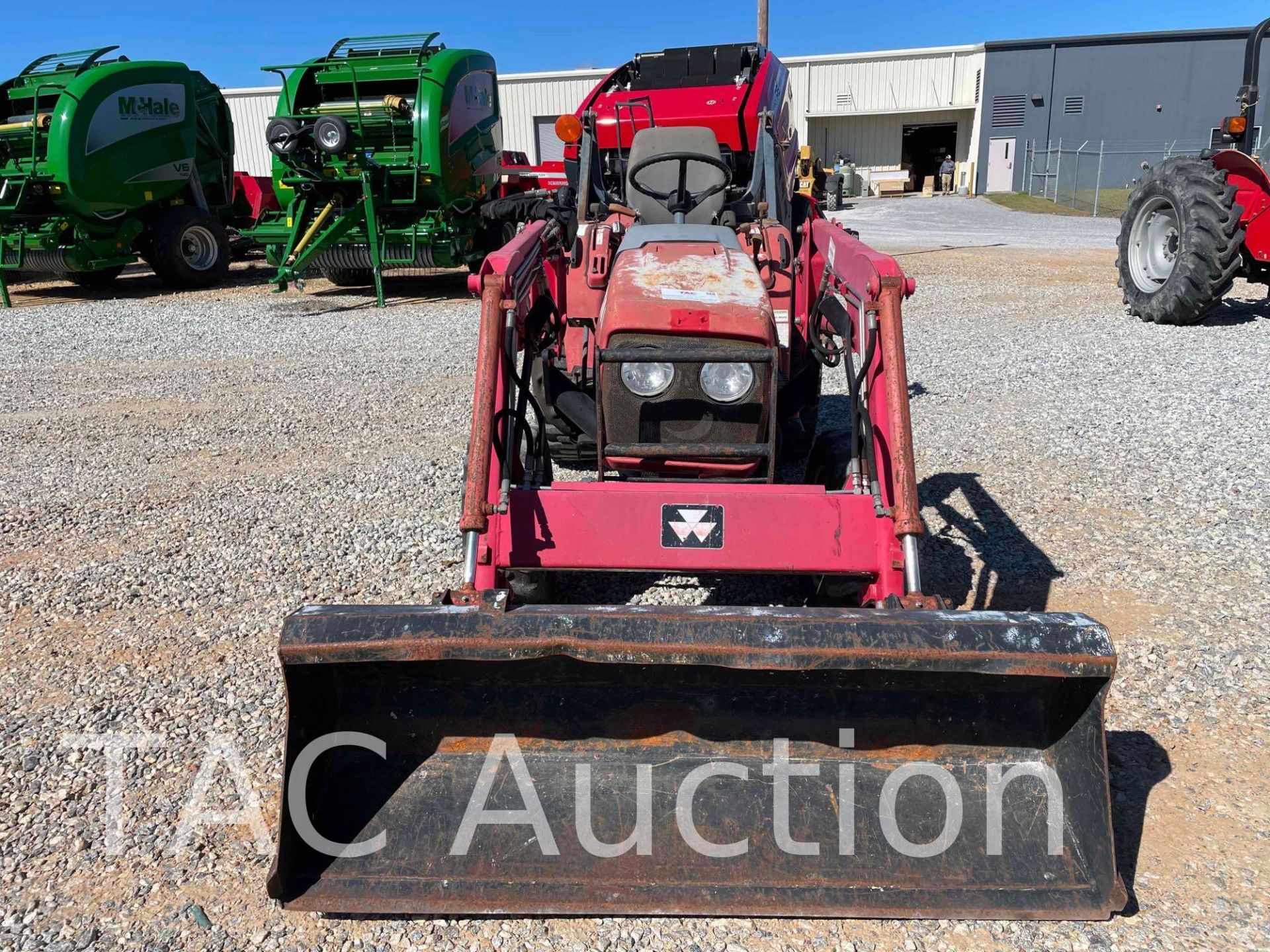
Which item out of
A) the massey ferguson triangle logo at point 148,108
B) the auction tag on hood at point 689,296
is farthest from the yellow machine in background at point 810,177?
the auction tag on hood at point 689,296

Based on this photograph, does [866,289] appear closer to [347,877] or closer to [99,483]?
[347,877]

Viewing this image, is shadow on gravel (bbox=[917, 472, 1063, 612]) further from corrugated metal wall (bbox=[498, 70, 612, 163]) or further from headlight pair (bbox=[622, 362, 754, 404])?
corrugated metal wall (bbox=[498, 70, 612, 163])

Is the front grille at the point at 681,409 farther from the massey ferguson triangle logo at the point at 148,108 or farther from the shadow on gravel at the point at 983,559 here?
Answer: the massey ferguson triangle logo at the point at 148,108

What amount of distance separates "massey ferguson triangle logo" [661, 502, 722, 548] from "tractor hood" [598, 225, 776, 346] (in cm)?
65

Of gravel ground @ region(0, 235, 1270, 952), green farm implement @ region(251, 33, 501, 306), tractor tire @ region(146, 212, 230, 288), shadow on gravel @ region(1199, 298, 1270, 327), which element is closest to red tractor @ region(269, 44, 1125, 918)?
gravel ground @ region(0, 235, 1270, 952)

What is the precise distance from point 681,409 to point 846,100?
35491 millimetres

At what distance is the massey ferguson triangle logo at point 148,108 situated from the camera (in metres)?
11.9

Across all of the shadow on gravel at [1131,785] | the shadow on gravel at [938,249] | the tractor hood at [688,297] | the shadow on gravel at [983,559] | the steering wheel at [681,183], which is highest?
the steering wheel at [681,183]

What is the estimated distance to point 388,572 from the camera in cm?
412

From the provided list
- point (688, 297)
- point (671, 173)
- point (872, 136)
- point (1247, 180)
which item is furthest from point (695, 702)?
→ point (872, 136)

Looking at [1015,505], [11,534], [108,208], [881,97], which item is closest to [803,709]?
[1015,505]

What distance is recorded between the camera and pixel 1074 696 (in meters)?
2.40

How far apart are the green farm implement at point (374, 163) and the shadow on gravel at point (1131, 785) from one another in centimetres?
969

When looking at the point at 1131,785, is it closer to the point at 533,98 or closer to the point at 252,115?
the point at 533,98
